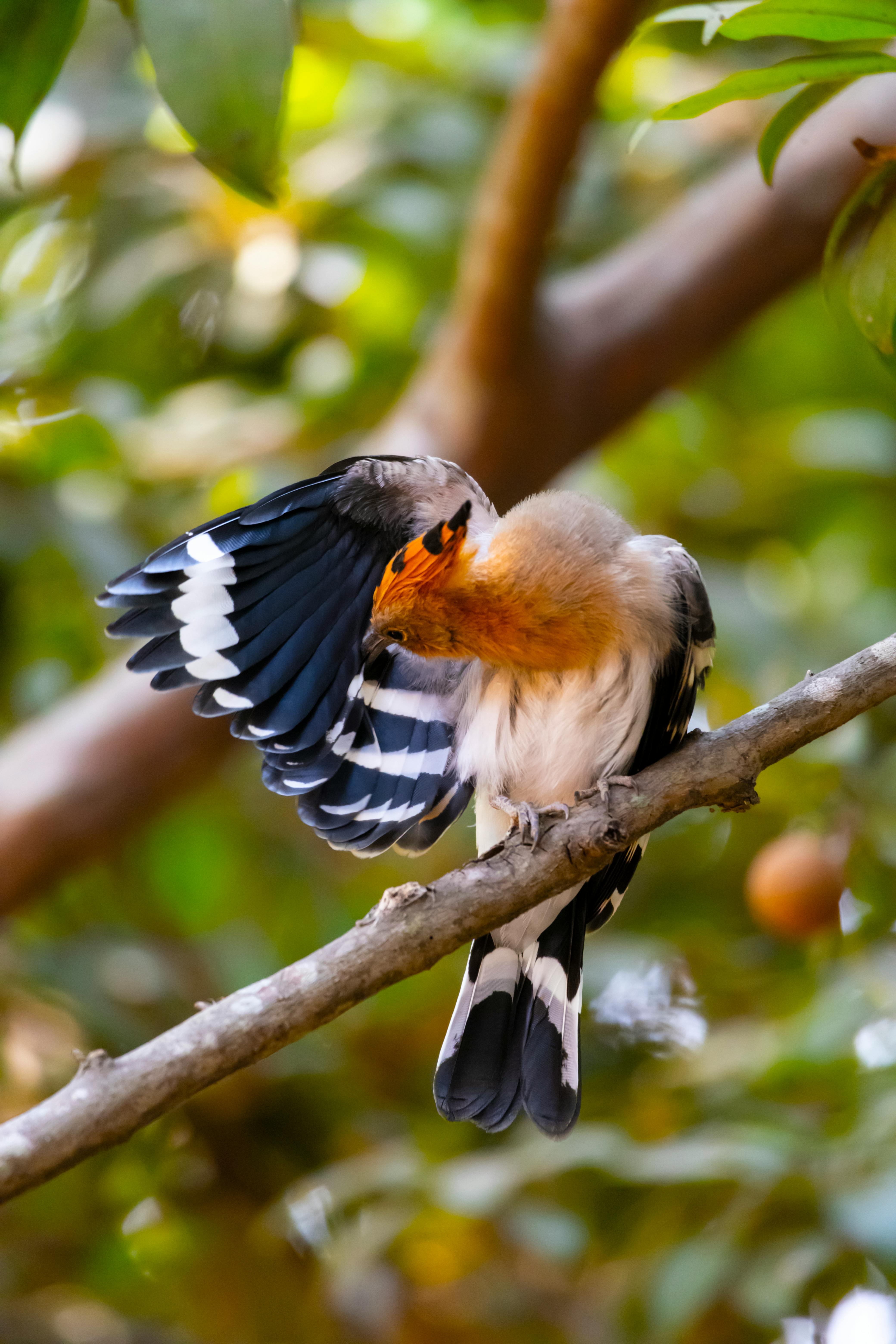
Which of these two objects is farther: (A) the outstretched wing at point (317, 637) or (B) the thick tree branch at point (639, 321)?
(B) the thick tree branch at point (639, 321)

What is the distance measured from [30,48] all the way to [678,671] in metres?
1.04

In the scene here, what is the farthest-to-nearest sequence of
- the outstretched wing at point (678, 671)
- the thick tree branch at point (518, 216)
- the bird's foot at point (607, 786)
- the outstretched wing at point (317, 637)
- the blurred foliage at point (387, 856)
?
1. the blurred foliage at point (387, 856)
2. the thick tree branch at point (518, 216)
3. the outstretched wing at point (678, 671)
4. the outstretched wing at point (317, 637)
5. the bird's foot at point (607, 786)

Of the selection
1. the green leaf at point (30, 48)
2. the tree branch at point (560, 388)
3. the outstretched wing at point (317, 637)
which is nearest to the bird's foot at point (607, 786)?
the outstretched wing at point (317, 637)

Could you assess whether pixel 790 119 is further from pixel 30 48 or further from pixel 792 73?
pixel 30 48

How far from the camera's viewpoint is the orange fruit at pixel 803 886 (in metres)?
2.10

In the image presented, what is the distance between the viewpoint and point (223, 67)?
113 cm

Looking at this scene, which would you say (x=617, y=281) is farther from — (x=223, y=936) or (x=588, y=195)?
(x=223, y=936)

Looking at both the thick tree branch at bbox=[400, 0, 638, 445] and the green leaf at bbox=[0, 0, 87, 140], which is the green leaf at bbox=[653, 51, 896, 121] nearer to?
the green leaf at bbox=[0, 0, 87, 140]

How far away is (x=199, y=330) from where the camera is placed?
3238mm

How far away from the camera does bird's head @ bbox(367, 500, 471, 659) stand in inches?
59.5

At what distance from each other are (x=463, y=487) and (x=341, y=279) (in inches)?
62.7

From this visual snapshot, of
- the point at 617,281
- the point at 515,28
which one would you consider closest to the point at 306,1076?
the point at 617,281

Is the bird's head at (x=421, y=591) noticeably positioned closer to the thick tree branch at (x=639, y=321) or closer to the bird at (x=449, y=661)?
the bird at (x=449, y=661)

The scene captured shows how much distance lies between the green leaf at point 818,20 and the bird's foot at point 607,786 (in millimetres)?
724
